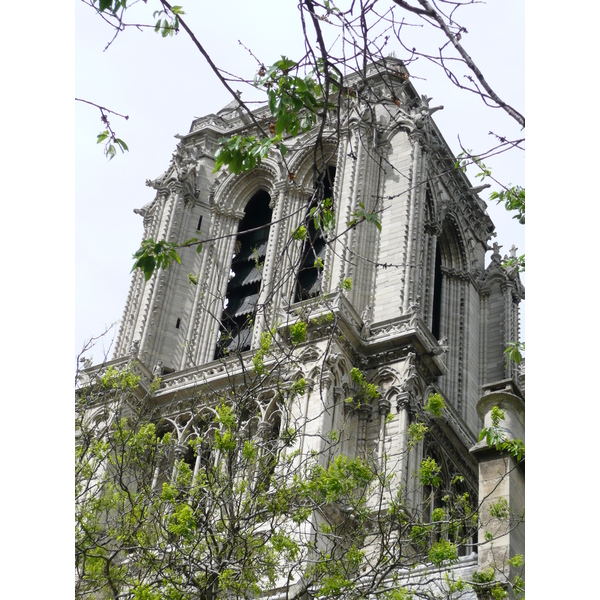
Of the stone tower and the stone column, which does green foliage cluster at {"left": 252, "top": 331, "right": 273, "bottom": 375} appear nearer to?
the stone column

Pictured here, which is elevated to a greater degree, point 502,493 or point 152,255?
point 502,493

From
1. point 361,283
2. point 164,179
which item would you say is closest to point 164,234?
point 164,179

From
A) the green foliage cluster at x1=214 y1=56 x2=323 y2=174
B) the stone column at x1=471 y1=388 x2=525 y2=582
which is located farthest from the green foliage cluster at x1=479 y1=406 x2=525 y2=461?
the green foliage cluster at x1=214 y1=56 x2=323 y2=174

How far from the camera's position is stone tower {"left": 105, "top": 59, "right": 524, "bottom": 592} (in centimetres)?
2780

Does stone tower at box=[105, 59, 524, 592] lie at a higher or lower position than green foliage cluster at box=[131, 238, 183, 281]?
higher

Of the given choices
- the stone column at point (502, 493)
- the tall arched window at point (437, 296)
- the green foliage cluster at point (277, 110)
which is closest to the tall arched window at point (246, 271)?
the tall arched window at point (437, 296)

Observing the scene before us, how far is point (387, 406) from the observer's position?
27859 millimetres

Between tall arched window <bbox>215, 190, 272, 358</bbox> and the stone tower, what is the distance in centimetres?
7

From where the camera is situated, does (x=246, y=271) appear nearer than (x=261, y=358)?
No

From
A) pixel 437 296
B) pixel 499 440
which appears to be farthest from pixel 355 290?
pixel 499 440

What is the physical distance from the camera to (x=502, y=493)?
13039 mm

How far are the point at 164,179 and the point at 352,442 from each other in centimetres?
1551

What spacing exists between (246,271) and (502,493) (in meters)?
24.9

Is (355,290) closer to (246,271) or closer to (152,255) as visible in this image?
(246,271)
